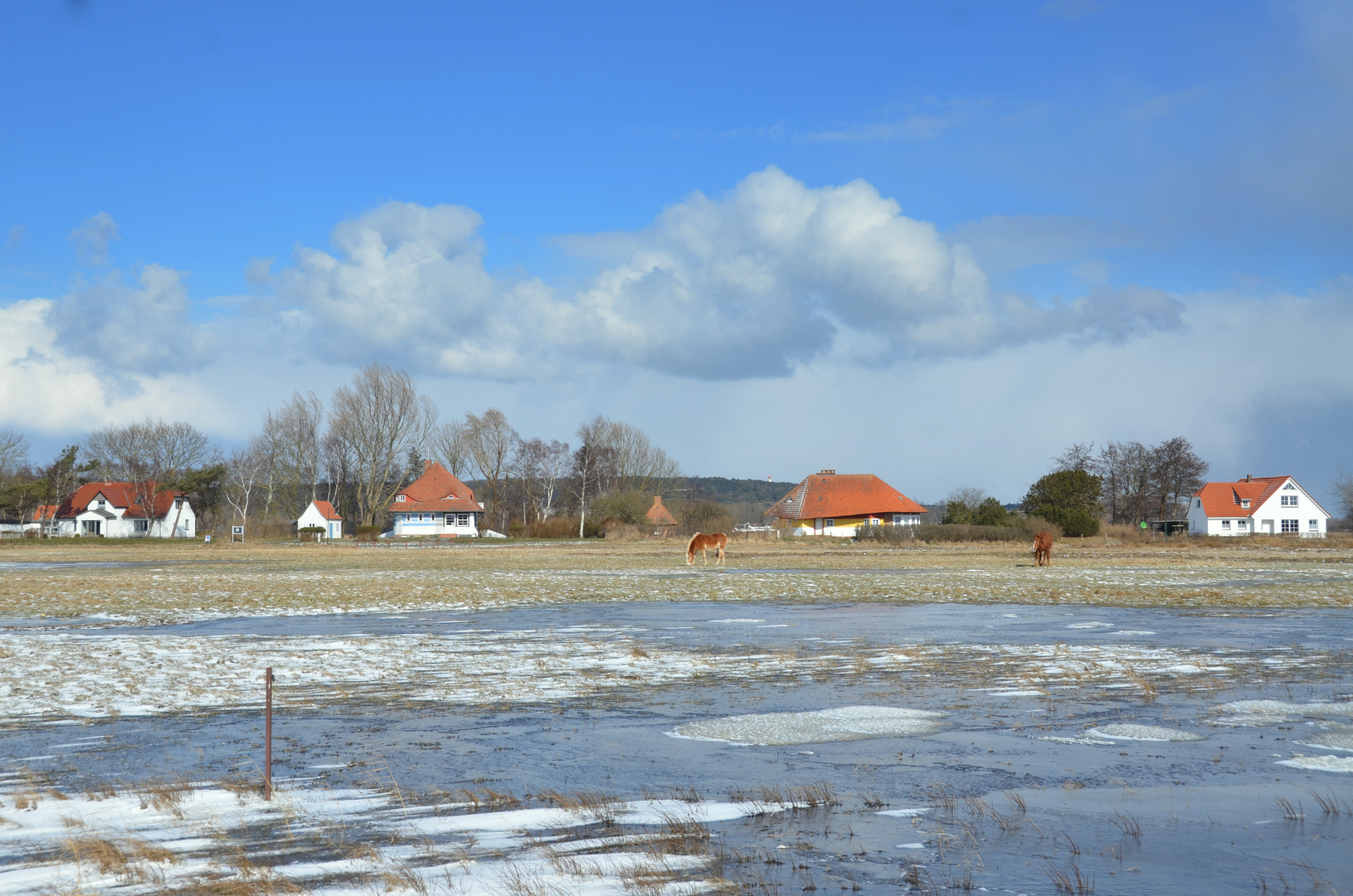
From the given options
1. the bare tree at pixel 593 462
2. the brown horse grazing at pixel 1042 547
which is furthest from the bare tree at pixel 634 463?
the brown horse grazing at pixel 1042 547

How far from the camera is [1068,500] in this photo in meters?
76.7

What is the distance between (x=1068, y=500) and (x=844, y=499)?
2469 cm

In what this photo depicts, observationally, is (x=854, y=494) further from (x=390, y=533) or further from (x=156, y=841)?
(x=156, y=841)

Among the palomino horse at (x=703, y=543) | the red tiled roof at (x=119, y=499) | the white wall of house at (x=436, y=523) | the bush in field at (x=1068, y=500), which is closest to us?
the palomino horse at (x=703, y=543)

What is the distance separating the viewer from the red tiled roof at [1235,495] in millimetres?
98250

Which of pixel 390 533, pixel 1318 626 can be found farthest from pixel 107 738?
pixel 390 533

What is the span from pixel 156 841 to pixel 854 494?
94.3 metres

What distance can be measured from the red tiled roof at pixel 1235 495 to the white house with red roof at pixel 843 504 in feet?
92.0

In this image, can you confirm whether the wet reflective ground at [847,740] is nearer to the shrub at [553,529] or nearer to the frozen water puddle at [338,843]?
the frozen water puddle at [338,843]

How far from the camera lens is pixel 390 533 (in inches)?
3836

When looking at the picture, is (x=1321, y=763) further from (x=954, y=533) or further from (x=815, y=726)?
(x=954, y=533)

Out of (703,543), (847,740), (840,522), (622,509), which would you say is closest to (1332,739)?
(847,740)

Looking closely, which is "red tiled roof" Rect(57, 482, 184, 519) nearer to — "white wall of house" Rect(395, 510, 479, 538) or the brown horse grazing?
"white wall of house" Rect(395, 510, 479, 538)

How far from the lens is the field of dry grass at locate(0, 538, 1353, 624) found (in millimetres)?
24172
